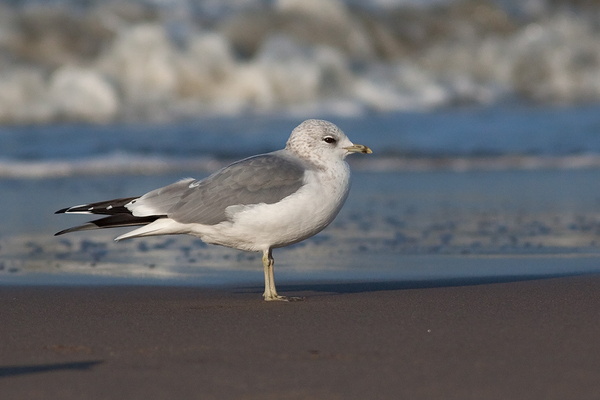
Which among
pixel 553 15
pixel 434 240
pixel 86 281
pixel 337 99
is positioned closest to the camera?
pixel 86 281

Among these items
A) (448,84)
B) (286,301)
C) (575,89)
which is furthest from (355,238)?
(575,89)

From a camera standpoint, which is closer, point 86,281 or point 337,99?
point 86,281

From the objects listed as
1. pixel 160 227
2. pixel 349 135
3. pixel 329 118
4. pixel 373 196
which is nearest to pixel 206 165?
pixel 349 135

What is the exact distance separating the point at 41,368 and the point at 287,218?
1572 millimetres

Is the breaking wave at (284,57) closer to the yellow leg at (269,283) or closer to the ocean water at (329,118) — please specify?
the ocean water at (329,118)

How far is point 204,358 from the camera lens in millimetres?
3191

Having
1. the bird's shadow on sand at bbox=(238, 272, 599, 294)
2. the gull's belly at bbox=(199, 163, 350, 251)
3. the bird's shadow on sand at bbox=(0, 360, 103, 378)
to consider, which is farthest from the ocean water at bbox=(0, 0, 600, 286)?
the bird's shadow on sand at bbox=(0, 360, 103, 378)

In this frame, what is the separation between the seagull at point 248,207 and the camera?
14.3 ft

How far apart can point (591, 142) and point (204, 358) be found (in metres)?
9.01

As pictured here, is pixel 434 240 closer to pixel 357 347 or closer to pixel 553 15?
pixel 357 347

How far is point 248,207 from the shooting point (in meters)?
4.39

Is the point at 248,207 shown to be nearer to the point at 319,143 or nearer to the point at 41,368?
the point at 319,143

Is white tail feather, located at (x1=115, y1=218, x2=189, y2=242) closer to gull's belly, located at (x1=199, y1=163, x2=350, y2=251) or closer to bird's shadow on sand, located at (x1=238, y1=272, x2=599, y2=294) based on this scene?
gull's belly, located at (x1=199, y1=163, x2=350, y2=251)

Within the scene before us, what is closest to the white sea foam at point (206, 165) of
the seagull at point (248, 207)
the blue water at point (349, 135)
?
the blue water at point (349, 135)
